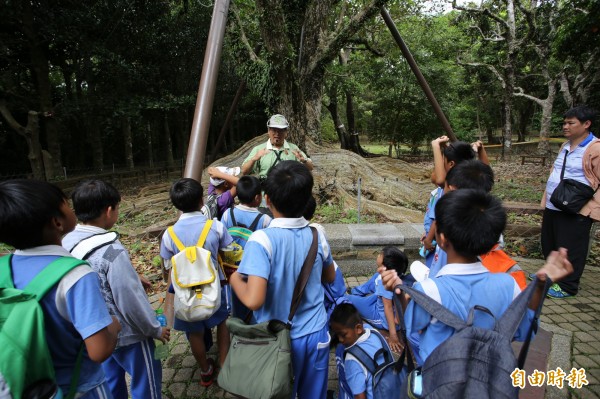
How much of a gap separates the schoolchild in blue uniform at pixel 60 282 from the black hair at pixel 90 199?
0.49 m

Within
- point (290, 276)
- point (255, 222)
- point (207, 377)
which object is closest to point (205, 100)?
point (255, 222)

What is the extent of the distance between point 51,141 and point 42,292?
1449cm

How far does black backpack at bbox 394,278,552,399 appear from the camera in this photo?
1.14m

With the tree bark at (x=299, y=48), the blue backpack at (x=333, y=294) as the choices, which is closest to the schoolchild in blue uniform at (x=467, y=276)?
the blue backpack at (x=333, y=294)

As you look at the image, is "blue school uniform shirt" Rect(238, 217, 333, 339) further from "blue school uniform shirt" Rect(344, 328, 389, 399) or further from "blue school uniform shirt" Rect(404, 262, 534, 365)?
"blue school uniform shirt" Rect(404, 262, 534, 365)

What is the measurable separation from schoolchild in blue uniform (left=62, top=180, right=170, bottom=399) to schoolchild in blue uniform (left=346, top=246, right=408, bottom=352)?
149 cm

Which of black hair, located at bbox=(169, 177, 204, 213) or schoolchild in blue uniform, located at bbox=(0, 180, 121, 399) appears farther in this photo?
black hair, located at bbox=(169, 177, 204, 213)

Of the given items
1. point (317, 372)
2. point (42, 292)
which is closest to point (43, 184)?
point (42, 292)

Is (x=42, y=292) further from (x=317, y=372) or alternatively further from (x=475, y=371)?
(x=475, y=371)

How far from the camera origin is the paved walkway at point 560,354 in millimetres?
2494

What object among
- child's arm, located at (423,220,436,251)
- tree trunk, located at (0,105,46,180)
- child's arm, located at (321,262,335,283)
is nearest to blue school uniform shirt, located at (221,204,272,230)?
child's arm, located at (321,262,335,283)

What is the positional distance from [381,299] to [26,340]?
2426 mm

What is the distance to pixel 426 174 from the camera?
11.8 meters

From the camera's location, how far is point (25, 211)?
125 cm
